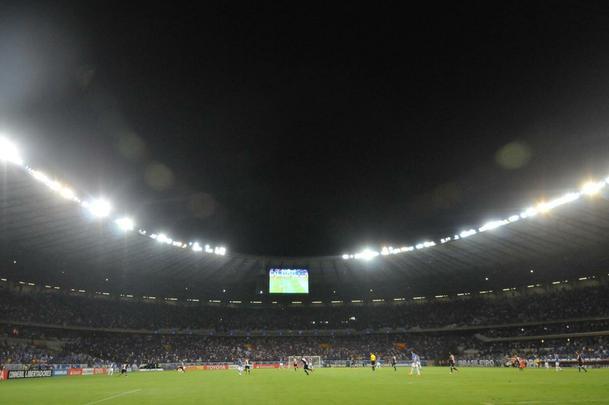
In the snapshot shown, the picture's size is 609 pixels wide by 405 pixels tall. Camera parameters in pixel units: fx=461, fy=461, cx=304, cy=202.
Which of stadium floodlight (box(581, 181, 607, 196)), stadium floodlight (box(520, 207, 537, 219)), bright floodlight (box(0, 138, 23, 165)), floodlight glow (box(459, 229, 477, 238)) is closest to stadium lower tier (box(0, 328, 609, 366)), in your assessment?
floodlight glow (box(459, 229, 477, 238))

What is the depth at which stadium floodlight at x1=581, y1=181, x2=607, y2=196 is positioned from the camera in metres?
36.0

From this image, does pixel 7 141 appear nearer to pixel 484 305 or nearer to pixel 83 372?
pixel 83 372

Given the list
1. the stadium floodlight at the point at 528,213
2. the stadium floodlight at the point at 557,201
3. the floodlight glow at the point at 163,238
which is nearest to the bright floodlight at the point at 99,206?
the floodlight glow at the point at 163,238

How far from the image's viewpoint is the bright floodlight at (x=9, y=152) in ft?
88.9

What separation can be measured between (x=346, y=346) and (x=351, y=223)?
135ft

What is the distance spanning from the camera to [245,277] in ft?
279

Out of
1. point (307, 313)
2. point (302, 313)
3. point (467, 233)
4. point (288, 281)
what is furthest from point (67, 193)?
point (307, 313)

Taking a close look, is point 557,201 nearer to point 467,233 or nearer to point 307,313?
point 467,233

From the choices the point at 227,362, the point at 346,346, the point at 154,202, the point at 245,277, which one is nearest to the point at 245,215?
the point at 154,202

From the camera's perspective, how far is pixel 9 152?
27.8m

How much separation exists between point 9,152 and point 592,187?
41.7 metres

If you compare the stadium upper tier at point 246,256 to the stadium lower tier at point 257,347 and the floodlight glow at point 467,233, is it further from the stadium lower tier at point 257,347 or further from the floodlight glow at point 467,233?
the stadium lower tier at point 257,347

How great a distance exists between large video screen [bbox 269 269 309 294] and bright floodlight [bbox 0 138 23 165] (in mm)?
49603

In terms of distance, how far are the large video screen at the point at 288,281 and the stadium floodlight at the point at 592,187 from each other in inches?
1830
